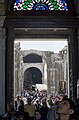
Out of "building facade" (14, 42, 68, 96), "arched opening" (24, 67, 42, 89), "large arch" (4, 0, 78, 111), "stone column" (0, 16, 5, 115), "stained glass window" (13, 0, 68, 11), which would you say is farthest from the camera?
"arched opening" (24, 67, 42, 89)

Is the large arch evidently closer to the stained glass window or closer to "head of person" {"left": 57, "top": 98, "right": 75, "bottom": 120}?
the stained glass window

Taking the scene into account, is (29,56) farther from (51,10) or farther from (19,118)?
(19,118)

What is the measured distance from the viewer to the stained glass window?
45.6ft

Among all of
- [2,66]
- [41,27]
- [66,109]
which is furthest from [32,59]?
[66,109]

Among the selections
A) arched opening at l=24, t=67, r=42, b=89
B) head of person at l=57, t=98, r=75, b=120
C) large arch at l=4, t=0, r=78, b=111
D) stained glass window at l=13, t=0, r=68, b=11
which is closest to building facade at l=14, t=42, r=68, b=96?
arched opening at l=24, t=67, r=42, b=89

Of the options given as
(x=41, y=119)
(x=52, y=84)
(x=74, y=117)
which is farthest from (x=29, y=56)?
(x=74, y=117)

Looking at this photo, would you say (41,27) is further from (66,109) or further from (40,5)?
(66,109)

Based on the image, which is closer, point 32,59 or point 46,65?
point 46,65

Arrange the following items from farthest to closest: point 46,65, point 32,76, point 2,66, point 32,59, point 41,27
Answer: point 32,76, point 32,59, point 46,65, point 41,27, point 2,66

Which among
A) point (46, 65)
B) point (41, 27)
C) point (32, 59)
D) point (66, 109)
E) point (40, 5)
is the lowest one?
point (32, 59)

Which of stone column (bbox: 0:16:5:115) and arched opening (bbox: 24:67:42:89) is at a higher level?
stone column (bbox: 0:16:5:115)

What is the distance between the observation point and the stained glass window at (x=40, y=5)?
13898 mm

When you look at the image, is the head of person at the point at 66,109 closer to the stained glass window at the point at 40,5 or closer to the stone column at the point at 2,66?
the stone column at the point at 2,66

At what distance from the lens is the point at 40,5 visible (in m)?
14.0
